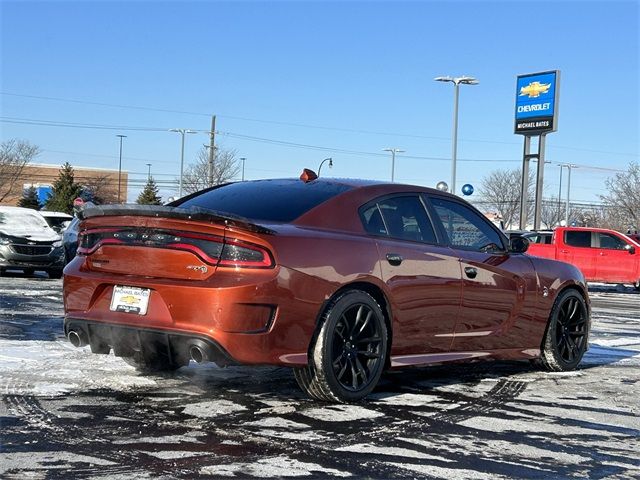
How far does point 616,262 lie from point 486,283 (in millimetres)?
18071

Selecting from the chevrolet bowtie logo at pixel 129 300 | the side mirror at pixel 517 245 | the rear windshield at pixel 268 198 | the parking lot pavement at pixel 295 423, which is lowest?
the parking lot pavement at pixel 295 423

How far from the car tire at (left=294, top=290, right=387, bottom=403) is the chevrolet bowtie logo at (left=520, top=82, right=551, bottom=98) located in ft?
109

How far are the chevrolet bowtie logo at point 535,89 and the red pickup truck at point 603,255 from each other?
1450 cm

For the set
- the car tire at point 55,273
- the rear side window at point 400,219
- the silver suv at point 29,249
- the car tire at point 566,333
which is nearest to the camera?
the rear side window at point 400,219

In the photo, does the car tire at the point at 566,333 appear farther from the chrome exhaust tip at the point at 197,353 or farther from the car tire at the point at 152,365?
the chrome exhaust tip at the point at 197,353

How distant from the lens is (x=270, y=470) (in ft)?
12.6

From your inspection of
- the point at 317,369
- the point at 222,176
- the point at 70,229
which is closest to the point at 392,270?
the point at 317,369

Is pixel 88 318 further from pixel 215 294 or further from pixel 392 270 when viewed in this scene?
pixel 392 270

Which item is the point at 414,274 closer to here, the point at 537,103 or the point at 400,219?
the point at 400,219

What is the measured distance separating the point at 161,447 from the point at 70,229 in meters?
16.0

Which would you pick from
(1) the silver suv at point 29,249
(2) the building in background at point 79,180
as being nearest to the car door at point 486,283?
(1) the silver suv at point 29,249

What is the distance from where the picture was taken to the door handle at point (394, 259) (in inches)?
222

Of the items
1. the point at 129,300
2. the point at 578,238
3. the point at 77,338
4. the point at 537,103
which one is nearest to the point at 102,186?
the point at 537,103

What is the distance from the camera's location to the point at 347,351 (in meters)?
5.44
